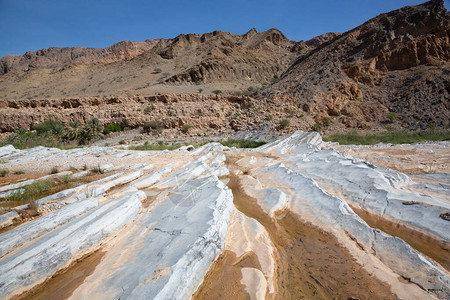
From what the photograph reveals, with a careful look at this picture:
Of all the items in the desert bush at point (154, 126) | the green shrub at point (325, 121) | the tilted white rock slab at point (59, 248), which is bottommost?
the green shrub at point (325, 121)

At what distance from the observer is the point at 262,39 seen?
52406 mm

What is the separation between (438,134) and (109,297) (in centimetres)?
1990

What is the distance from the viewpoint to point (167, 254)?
2357 millimetres

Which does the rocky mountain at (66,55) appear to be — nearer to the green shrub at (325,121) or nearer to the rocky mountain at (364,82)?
the rocky mountain at (364,82)

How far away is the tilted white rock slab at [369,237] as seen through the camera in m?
2.19

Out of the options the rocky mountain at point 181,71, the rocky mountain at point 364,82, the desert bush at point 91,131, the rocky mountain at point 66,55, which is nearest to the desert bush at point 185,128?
the rocky mountain at point 364,82

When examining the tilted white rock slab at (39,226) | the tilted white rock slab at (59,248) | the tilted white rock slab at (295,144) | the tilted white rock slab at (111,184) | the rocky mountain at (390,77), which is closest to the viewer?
the tilted white rock slab at (59,248)

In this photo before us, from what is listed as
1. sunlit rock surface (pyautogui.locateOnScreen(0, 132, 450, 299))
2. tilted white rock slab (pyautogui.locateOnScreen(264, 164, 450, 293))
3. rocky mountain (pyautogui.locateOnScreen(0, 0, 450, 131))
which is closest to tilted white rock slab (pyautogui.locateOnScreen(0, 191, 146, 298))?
sunlit rock surface (pyautogui.locateOnScreen(0, 132, 450, 299))

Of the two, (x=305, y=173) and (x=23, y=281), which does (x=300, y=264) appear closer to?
(x=23, y=281)

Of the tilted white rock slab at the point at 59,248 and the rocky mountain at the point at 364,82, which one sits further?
the rocky mountain at the point at 364,82

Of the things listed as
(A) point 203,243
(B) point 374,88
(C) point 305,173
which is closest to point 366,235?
(A) point 203,243

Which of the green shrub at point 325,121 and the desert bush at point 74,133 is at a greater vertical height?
the desert bush at point 74,133

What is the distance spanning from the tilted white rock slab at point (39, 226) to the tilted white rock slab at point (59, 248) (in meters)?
0.17

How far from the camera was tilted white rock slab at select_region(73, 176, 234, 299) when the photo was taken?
1.98 m
